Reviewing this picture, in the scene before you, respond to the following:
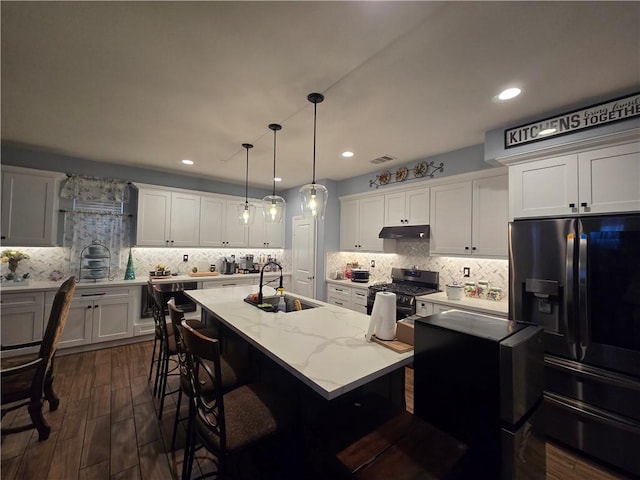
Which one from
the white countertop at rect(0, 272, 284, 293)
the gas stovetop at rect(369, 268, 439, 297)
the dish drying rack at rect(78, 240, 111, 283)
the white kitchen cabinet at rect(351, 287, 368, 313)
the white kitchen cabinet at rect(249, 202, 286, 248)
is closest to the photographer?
the white countertop at rect(0, 272, 284, 293)

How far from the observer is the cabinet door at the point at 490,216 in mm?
2988

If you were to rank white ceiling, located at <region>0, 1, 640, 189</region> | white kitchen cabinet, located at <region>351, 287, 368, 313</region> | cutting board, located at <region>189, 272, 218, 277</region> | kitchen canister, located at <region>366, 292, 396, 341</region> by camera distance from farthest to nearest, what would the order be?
cutting board, located at <region>189, 272, 218, 277</region> → white kitchen cabinet, located at <region>351, 287, 368, 313</region> → kitchen canister, located at <region>366, 292, 396, 341</region> → white ceiling, located at <region>0, 1, 640, 189</region>

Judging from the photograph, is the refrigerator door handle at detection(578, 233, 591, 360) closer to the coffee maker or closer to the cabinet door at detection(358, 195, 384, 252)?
the cabinet door at detection(358, 195, 384, 252)

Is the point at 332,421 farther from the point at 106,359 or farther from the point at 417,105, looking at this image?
the point at 106,359

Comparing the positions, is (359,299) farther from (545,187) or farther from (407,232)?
(545,187)

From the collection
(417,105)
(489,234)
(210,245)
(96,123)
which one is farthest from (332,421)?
(210,245)

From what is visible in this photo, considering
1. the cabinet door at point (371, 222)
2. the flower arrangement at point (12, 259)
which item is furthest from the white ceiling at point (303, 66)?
the flower arrangement at point (12, 259)

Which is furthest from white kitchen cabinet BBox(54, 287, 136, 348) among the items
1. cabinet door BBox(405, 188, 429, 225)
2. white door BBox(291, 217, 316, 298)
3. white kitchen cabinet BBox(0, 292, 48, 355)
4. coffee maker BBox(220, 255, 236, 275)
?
cabinet door BBox(405, 188, 429, 225)

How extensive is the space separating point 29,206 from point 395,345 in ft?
15.5

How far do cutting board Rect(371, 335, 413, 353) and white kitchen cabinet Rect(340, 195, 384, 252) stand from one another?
2.71 m

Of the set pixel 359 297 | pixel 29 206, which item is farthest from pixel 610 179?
pixel 29 206

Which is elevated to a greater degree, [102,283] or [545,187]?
[545,187]

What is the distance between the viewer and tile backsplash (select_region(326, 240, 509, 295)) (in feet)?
10.8

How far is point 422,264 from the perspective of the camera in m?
3.99
